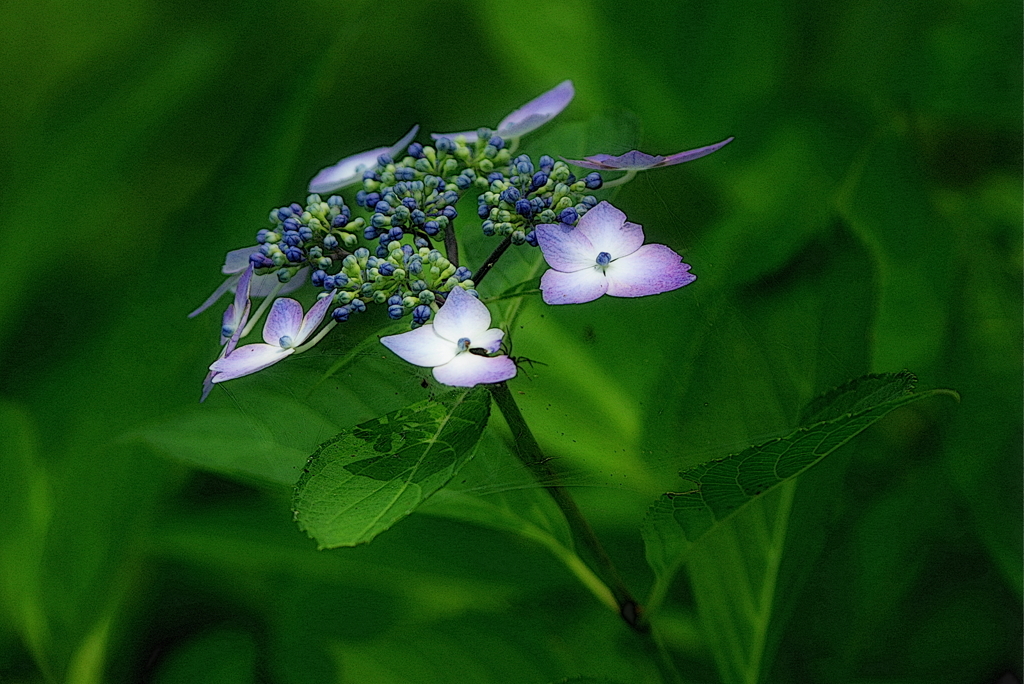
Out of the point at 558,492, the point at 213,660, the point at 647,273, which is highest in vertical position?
the point at 647,273

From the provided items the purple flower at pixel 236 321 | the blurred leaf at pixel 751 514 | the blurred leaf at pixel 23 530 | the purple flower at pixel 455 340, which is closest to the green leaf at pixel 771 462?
the blurred leaf at pixel 751 514

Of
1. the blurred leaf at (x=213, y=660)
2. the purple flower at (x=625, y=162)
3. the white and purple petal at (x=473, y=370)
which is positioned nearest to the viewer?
the white and purple petal at (x=473, y=370)

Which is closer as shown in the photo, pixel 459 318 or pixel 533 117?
pixel 459 318

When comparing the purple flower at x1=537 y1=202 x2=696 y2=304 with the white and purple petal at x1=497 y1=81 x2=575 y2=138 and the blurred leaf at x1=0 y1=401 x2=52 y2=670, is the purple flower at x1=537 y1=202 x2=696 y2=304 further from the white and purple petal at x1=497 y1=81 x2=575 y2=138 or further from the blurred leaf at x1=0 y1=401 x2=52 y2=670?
the blurred leaf at x1=0 y1=401 x2=52 y2=670

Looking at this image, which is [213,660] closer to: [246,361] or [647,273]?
[246,361]

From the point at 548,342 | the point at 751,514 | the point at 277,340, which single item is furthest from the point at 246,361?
the point at 751,514

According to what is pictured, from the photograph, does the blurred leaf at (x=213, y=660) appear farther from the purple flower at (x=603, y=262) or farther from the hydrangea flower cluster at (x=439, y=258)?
the purple flower at (x=603, y=262)
